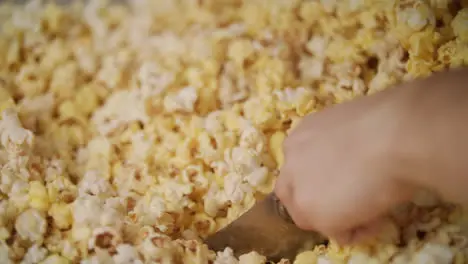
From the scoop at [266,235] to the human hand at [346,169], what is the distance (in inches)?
3.6

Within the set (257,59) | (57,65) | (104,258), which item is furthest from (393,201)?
(57,65)

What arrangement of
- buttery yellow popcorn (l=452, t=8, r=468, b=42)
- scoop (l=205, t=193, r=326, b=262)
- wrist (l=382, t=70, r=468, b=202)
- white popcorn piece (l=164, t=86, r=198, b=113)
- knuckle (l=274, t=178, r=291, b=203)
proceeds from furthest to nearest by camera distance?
1. white popcorn piece (l=164, t=86, r=198, b=113)
2. buttery yellow popcorn (l=452, t=8, r=468, b=42)
3. scoop (l=205, t=193, r=326, b=262)
4. knuckle (l=274, t=178, r=291, b=203)
5. wrist (l=382, t=70, r=468, b=202)

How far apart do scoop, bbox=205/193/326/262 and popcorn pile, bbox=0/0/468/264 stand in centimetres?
2

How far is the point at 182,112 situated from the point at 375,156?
527mm

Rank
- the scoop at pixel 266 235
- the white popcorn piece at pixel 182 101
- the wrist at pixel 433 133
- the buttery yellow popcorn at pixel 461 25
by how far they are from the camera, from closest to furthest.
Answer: the wrist at pixel 433 133
the scoop at pixel 266 235
the buttery yellow popcorn at pixel 461 25
the white popcorn piece at pixel 182 101

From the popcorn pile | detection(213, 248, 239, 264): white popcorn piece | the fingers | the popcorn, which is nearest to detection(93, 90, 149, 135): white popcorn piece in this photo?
the popcorn pile

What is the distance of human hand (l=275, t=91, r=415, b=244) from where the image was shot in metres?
0.80

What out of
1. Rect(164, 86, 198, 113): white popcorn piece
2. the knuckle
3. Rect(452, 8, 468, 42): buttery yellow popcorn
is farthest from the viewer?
Rect(164, 86, 198, 113): white popcorn piece

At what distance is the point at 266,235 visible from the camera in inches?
40.0

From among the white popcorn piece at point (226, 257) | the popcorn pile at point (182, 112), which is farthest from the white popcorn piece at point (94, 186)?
the white popcorn piece at point (226, 257)

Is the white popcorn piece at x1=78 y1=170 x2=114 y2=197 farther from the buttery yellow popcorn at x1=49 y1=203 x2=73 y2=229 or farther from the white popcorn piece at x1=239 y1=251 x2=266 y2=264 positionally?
the white popcorn piece at x1=239 y1=251 x2=266 y2=264

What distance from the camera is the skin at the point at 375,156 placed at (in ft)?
2.45

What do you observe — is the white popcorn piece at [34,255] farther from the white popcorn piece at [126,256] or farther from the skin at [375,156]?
the skin at [375,156]

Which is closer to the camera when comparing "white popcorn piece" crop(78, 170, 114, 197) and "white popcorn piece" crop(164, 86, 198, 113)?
"white popcorn piece" crop(78, 170, 114, 197)
